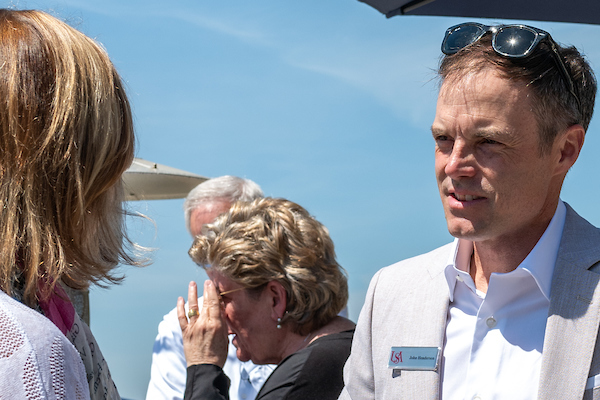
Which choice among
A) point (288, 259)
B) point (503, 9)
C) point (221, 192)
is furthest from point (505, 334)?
point (221, 192)

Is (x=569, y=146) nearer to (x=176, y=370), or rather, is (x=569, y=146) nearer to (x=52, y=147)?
(x=52, y=147)

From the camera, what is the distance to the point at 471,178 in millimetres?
1860

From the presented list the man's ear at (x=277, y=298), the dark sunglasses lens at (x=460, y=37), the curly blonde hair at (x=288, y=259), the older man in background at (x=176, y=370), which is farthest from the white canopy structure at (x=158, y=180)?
the dark sunglasses lens at (x=460, y=37)

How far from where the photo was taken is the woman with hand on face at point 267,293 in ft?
9.43

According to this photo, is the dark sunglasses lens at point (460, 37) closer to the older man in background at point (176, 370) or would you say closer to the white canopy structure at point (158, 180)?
the older man in background at point (176, 370)

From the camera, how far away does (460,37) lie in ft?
6.79

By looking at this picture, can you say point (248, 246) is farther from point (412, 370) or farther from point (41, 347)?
point (41, 347)

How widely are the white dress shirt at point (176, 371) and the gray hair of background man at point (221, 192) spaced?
1087mm

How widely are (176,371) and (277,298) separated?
1208 mm

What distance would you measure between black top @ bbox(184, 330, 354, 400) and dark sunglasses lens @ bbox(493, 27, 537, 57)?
147 centimetres

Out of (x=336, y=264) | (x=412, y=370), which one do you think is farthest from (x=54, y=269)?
(x=336, y=264)

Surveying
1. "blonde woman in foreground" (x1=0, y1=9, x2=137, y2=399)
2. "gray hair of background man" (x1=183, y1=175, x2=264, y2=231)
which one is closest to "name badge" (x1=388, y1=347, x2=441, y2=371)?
"blonde woman in foreground" (x1=0, y1=9, x2=137, y2=399)

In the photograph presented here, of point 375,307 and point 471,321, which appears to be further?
point 375,307

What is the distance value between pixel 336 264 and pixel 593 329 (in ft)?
5.10
